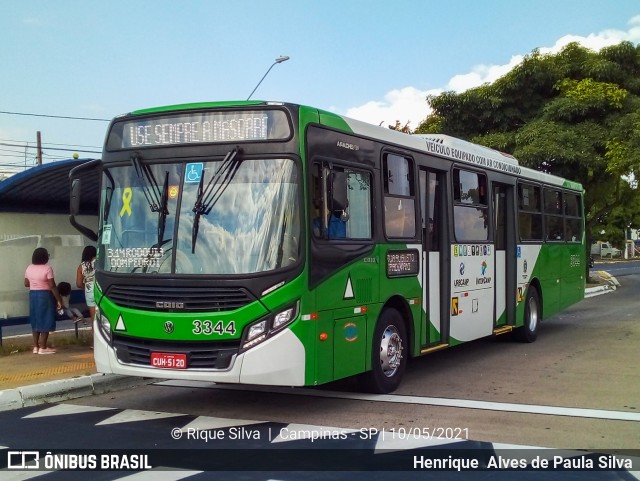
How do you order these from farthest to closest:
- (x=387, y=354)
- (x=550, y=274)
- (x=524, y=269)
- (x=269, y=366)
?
(x=550, y=274), (x=524, y=269), (x=387, y=354), (x=269, y=366)

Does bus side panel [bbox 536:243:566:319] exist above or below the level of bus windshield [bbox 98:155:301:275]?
below

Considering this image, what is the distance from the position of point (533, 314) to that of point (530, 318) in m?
0.29

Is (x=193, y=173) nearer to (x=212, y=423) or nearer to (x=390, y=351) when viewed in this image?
(x=212, y=423)

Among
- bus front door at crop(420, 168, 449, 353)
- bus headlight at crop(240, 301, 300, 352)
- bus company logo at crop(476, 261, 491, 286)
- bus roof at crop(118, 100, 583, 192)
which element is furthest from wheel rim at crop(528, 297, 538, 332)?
bus headlight at crop(240, 301, 300, 352)

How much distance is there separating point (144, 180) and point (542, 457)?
478cm

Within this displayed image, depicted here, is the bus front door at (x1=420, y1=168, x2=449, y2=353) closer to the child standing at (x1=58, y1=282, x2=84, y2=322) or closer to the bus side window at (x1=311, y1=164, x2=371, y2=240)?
the bus side window at (x1=311, y1=164, x2=371, y2=240)

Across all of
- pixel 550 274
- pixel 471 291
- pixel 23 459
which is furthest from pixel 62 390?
pixel 550 274

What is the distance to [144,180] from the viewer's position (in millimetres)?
7723

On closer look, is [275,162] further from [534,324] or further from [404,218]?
[534,324]

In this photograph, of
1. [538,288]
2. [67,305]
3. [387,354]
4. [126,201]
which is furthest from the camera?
[538,288]

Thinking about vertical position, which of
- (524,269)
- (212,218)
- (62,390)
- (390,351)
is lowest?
(62,390)

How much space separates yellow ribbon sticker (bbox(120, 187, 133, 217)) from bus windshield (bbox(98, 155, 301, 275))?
16mm

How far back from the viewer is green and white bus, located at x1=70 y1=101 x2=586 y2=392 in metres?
7.12

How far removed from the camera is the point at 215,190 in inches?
289
